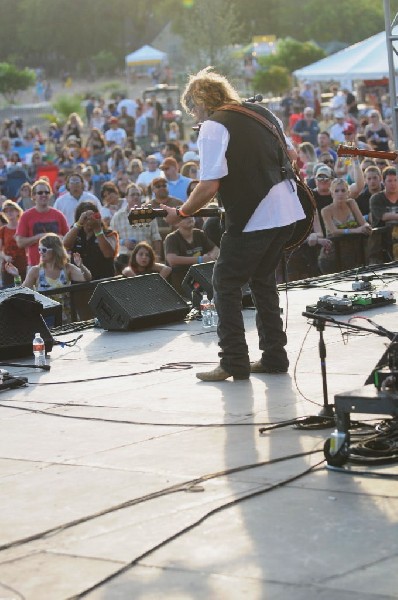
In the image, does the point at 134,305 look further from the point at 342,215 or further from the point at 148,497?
the point at 148,497

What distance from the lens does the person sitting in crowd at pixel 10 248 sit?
46.4ft

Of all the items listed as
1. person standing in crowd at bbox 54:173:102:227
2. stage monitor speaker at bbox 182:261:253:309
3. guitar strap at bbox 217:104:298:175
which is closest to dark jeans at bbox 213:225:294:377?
guitar strap at bbox 217:104:298:175

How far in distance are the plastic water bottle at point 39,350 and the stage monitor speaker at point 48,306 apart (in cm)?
69

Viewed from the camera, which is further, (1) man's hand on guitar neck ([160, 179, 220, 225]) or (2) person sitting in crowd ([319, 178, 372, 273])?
(2) person sitting in crowd ([319, 178, 372, 273])

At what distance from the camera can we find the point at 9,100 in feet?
225

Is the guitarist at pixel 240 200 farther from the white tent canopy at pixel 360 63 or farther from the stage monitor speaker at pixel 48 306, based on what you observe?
the white tent canopy at pixel 360 63

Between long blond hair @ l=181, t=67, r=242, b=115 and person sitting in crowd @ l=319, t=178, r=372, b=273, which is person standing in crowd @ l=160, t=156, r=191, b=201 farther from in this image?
long blond hair @ l=181, t=67, r=242, b=115

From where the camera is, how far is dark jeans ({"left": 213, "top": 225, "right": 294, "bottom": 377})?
26.7 ft

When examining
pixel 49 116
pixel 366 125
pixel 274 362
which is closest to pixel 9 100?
pixel 49 116

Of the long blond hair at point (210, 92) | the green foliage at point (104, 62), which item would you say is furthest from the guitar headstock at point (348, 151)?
the green foliage at point (104, 62)

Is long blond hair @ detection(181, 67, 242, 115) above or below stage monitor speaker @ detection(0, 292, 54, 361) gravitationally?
above

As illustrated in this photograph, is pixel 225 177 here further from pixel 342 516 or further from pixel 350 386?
pixel 342 516

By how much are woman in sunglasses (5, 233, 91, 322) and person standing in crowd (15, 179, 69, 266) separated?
1.98 m

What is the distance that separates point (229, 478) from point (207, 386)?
7.52 ft
